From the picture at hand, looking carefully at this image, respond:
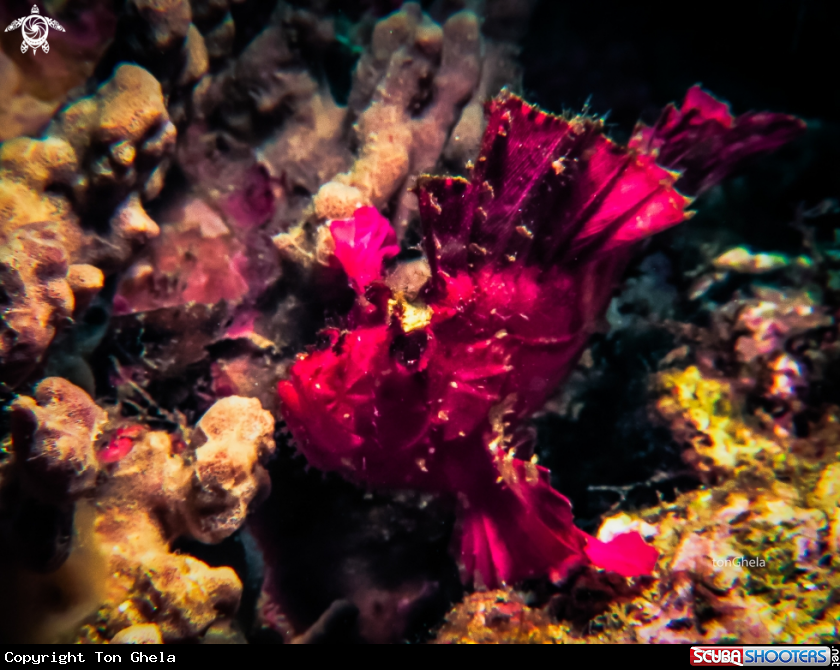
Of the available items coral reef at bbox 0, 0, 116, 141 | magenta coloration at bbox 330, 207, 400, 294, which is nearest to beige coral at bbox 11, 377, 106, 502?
magenta coloration at bbox 330, 207, 400, 294

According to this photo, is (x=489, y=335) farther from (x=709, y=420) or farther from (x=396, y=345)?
(x=709, y=420)

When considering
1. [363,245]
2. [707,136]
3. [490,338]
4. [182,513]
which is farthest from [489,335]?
[707,136]

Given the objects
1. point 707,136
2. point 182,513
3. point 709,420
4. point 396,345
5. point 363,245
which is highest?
point 707,136

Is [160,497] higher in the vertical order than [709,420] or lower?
lower

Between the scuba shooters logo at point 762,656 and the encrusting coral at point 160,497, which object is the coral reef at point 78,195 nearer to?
the encrusting coral at point 160,497

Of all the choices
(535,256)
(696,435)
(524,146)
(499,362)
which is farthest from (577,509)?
(524,146)

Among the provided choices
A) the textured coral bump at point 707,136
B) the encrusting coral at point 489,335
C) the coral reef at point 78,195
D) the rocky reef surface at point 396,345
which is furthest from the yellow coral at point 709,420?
the coral reef at point 78,195
